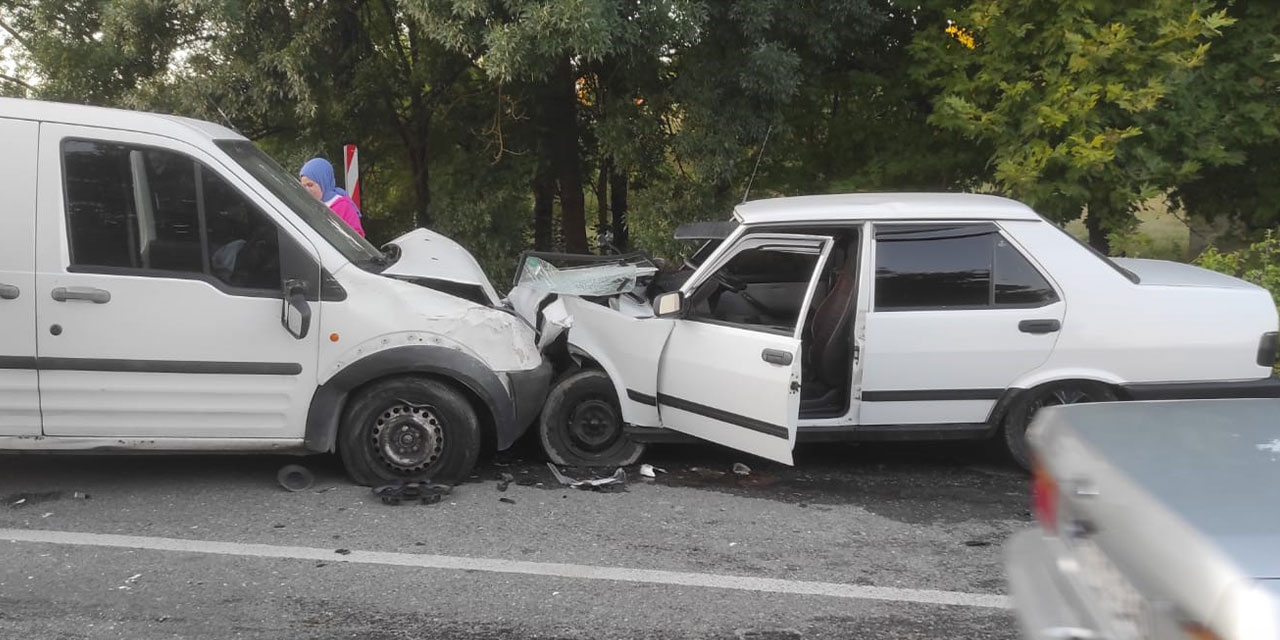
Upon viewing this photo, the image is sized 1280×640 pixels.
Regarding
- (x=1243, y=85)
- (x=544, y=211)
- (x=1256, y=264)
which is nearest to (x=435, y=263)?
(x=544, y=211)

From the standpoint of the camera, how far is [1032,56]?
30.1ft

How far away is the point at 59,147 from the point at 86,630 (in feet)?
8.29

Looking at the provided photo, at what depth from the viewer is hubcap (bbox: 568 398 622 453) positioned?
6082 mm

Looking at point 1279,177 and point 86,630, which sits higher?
point 1279,177

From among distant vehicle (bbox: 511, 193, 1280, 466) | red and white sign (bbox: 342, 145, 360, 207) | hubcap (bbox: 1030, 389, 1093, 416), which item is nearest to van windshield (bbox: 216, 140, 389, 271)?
distant vehicle (bbox: 511, 193, 1280, 466)

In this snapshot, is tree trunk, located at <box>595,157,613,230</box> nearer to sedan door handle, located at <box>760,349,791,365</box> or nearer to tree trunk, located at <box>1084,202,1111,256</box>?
tree trunk, located at <box>1084,202,1111,256</box>

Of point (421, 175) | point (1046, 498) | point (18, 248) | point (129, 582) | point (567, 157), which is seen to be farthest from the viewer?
point (421, 175)

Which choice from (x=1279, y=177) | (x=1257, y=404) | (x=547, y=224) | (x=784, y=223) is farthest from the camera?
(x=547, y=224)

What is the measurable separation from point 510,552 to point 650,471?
141 cm

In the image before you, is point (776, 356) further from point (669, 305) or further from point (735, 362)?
point (669, 305)

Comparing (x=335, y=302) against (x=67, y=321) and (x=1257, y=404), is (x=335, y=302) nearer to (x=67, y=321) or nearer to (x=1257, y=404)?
(x=67, y=321)

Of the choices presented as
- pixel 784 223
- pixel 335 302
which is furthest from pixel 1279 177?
pixel 335 302

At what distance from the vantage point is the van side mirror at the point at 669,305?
5.75 m

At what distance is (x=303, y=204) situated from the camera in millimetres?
5832
